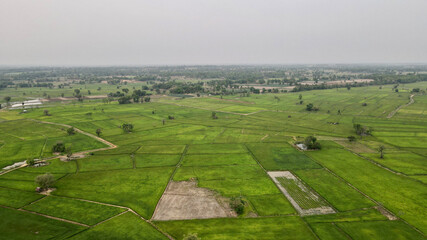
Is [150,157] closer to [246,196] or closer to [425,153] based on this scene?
[246,196]

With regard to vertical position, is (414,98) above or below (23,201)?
above

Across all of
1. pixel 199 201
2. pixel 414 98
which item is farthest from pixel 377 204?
pixel 414 98

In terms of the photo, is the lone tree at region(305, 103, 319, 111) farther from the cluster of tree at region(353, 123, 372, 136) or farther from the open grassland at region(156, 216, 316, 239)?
the open grassland at region(156, 216, 316, 239)

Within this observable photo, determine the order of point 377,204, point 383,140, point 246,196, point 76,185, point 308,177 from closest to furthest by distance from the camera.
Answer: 1. point 377,204
2. point 246,196
3. point 76,185
4. point 308,177
5. point 383,140

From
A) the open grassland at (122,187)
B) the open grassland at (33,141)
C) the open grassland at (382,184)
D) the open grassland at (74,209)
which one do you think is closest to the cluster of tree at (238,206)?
the open grassland at (122,187)

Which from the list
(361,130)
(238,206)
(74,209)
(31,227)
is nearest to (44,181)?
(74,209)

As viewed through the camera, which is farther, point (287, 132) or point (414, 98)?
point (414, 98)

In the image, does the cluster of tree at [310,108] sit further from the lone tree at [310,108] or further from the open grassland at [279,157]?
the open grassland at [279,157]
